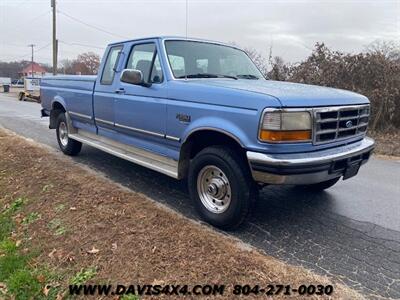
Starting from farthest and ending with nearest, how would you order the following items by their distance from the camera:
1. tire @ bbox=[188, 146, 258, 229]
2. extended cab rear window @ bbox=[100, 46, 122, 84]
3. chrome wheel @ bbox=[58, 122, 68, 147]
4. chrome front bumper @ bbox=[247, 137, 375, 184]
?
chrome wheel @ bbox=[58, 122, 68, 147] → extended cab rear window @ bbox=[100, 46, 122, 84] → tire @ bbox=[188, 146, 258, 229] → chrome front bumper @ bbox=[247, 137, 375, 184]

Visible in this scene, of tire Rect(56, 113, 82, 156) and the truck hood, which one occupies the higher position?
the truck hood

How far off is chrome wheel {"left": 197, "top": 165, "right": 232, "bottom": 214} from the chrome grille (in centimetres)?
101

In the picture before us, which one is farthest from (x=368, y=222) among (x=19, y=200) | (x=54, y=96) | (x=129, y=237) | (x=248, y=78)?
(x=54, y=96)

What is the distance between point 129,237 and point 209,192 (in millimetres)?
956

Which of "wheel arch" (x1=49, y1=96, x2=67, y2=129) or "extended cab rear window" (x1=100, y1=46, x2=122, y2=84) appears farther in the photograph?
"wheel arch" (x1=49, y1=96, x2=67, y2=129)

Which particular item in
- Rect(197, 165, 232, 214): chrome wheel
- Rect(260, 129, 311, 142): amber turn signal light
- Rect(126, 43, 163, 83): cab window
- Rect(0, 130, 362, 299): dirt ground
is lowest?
Rect(0, 130, 362, 299): dirt ground

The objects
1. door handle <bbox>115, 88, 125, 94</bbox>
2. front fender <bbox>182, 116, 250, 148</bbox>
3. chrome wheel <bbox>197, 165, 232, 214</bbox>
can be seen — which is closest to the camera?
front fender <bbox>182, 116, 250, 148</bbox>

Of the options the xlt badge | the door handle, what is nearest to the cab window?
the door handle

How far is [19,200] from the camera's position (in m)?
5.35

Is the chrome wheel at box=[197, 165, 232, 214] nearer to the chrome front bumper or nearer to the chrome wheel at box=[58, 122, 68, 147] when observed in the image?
the chrome front bumper

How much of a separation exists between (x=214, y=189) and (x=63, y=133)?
4502 mm

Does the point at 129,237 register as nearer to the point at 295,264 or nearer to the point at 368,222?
the point at 295,264

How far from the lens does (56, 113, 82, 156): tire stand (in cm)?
723

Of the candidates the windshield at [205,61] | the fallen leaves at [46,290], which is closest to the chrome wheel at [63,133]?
the windshield at [205,61]
